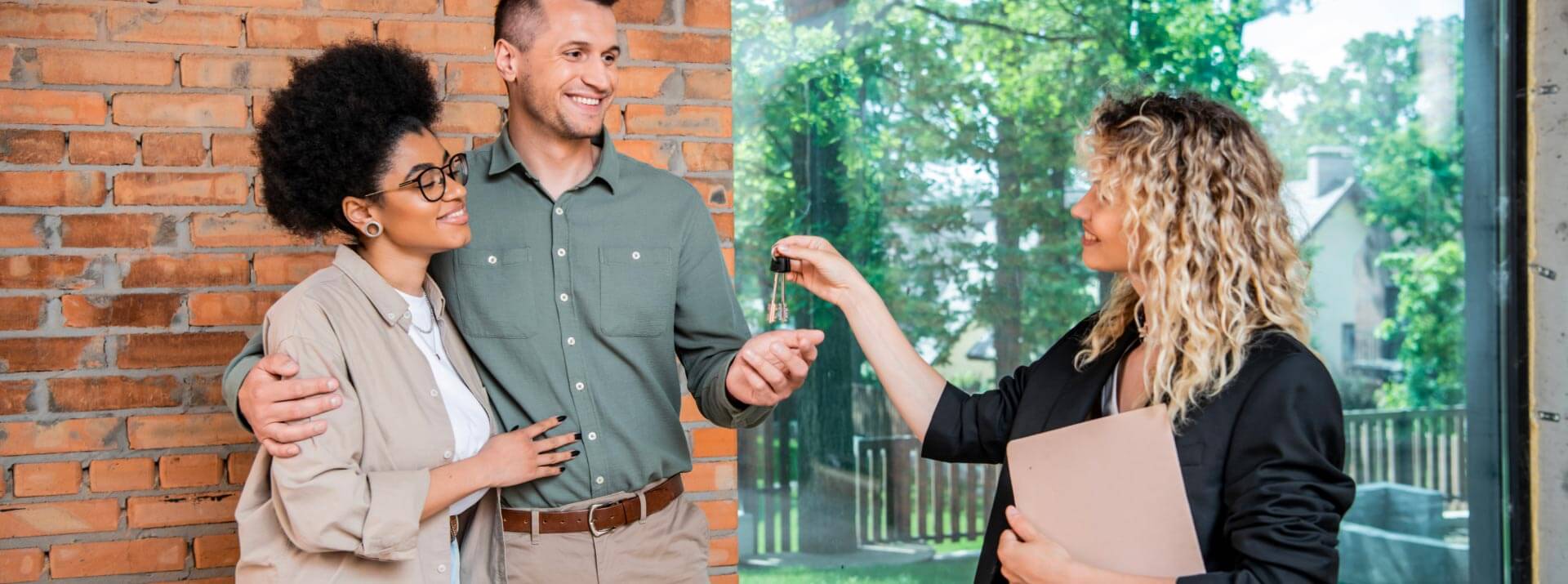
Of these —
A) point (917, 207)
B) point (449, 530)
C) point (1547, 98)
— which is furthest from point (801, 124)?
point (1547, 98)

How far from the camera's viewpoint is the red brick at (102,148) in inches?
105

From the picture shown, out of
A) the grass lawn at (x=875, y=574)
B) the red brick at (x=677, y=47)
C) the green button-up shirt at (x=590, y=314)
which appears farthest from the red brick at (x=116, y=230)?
the grass lawn at (x=875, y=574)

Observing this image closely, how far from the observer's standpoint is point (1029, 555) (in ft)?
6.14

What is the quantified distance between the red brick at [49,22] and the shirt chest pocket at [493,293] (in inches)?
44.2

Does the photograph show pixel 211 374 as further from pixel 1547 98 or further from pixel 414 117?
pixel 1547 98

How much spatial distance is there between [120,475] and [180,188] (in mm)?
689

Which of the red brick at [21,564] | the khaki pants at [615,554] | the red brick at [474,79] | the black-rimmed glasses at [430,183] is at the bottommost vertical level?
the red brick at [21,564]

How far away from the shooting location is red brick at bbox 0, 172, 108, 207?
2.64 m

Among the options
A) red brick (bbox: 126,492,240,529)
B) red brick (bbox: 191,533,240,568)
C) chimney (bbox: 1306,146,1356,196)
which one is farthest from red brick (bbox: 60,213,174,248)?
chimney (bbox: 1306,146,1356,196)

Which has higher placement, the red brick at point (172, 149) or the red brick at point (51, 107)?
the red brick at point (51, 107)

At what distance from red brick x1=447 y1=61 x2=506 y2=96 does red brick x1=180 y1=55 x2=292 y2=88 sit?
38 centimetres

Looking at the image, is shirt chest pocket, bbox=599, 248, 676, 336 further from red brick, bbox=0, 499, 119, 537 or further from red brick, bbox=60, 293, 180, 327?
red brick, bbox=0, 499, 119, 537

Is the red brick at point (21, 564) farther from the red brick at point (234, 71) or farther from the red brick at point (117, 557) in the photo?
the red brick at point (234, 71)

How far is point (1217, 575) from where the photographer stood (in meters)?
1.69
